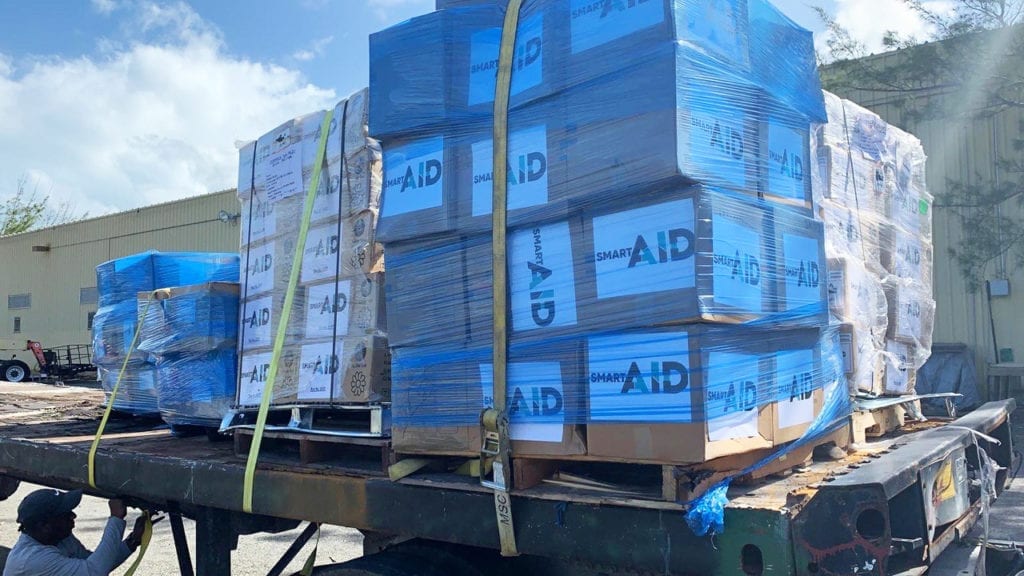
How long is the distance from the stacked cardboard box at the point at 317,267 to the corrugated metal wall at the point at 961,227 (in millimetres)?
10163

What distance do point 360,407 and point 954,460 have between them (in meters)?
2.14

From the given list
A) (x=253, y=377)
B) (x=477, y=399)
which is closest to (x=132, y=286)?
(x=253, y=377)

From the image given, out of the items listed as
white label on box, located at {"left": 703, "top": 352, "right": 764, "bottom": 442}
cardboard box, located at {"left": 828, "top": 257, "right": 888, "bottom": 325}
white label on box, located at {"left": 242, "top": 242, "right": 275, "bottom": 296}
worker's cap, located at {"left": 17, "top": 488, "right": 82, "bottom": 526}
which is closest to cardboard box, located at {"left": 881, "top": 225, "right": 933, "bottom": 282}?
cardboard box, located at {"left": 828, "top": 257, "right": 888, "bottom": 325}

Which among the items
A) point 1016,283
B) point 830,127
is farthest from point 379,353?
point 1016,283

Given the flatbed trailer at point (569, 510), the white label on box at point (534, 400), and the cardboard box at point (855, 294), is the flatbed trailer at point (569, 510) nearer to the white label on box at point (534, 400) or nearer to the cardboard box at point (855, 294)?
the white label on box at point (534, 400)

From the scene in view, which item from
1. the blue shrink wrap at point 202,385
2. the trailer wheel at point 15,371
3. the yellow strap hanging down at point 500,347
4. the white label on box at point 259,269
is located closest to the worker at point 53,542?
the blue shrink wrap at point 202,385

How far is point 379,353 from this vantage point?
10.3 feet

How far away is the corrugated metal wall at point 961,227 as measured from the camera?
11734 millimetres

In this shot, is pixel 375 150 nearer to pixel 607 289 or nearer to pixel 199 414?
pixel 607 289

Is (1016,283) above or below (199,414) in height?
above

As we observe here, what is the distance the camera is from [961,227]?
11609 millimetres

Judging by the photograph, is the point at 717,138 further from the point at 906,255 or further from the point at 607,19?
the point at 906,255

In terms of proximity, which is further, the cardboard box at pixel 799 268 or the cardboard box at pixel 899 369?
the cardboard box at pixel 899 369

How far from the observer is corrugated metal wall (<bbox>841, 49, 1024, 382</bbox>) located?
1173 centimetres
